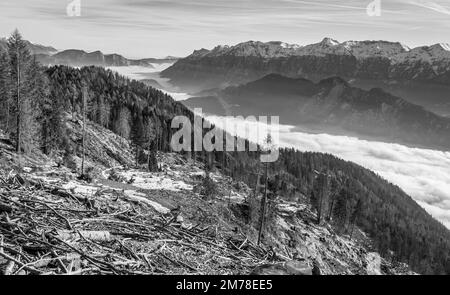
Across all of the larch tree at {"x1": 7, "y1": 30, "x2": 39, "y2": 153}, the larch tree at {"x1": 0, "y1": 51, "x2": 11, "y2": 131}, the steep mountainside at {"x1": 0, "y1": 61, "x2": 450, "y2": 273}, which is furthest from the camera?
the larch tree at {"x1": 0, "y1": 51, "x2": 11, "y2": 131}

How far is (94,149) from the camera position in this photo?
331 ft

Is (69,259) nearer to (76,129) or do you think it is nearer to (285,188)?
(76,129)

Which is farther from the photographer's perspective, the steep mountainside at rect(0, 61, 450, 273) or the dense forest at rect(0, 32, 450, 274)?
the dense forest at rect(0, 32, 450, 274)

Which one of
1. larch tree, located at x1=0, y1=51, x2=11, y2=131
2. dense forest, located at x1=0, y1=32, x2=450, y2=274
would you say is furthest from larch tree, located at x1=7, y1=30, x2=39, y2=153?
larch tree, located at x1=0, y1=51, x2=11, y2=131

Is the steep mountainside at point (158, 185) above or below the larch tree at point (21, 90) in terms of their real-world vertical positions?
below

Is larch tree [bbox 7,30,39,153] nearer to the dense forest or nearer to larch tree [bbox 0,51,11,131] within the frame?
the dense forest

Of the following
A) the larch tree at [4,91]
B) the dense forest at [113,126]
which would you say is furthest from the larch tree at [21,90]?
the larch tree at [4,91]

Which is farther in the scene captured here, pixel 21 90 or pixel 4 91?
pixel 4 91

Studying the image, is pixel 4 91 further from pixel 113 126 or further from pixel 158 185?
pixel 113 126

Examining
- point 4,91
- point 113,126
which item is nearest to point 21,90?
point 4,91

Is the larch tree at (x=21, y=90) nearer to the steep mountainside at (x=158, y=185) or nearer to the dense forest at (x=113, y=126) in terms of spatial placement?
the dense forest at (x=113, y=126)

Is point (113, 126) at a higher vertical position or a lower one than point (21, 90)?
lower
